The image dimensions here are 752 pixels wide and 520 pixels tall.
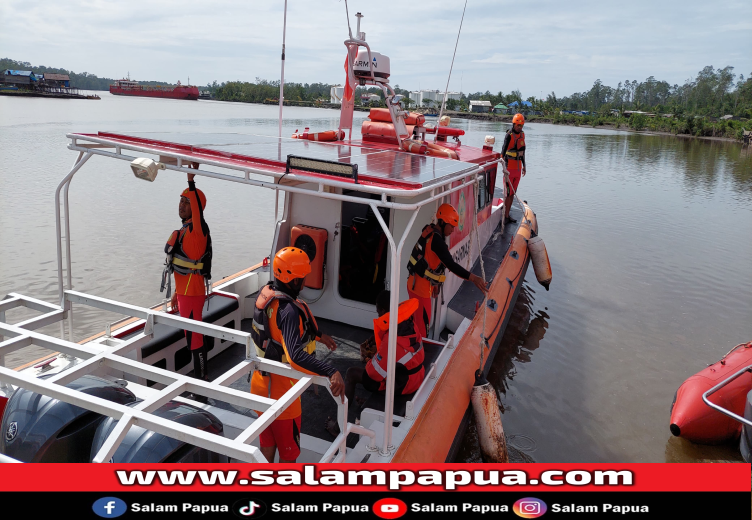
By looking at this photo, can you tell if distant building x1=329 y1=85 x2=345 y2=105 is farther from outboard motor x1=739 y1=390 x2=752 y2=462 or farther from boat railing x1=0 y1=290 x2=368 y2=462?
outboard motor x1=739 y1=390 x2=752 y2=462

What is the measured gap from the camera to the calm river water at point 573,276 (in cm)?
593

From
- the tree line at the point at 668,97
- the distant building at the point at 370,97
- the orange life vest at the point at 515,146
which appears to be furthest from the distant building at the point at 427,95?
the tree line at the point at 668,97

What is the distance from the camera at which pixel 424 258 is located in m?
4.34

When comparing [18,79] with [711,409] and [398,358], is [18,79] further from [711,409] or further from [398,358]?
[711,409]

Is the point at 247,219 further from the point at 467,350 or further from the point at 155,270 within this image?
the point at 467,350

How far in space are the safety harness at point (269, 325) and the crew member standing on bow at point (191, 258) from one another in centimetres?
120

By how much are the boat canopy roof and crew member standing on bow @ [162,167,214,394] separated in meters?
0.39

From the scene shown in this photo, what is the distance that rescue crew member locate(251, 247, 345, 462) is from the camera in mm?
2701

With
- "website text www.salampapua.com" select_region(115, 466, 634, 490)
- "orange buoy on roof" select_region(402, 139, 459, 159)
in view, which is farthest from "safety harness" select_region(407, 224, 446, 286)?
"website text www.salampapua.com" select_region(115, 466, 634, 490)
